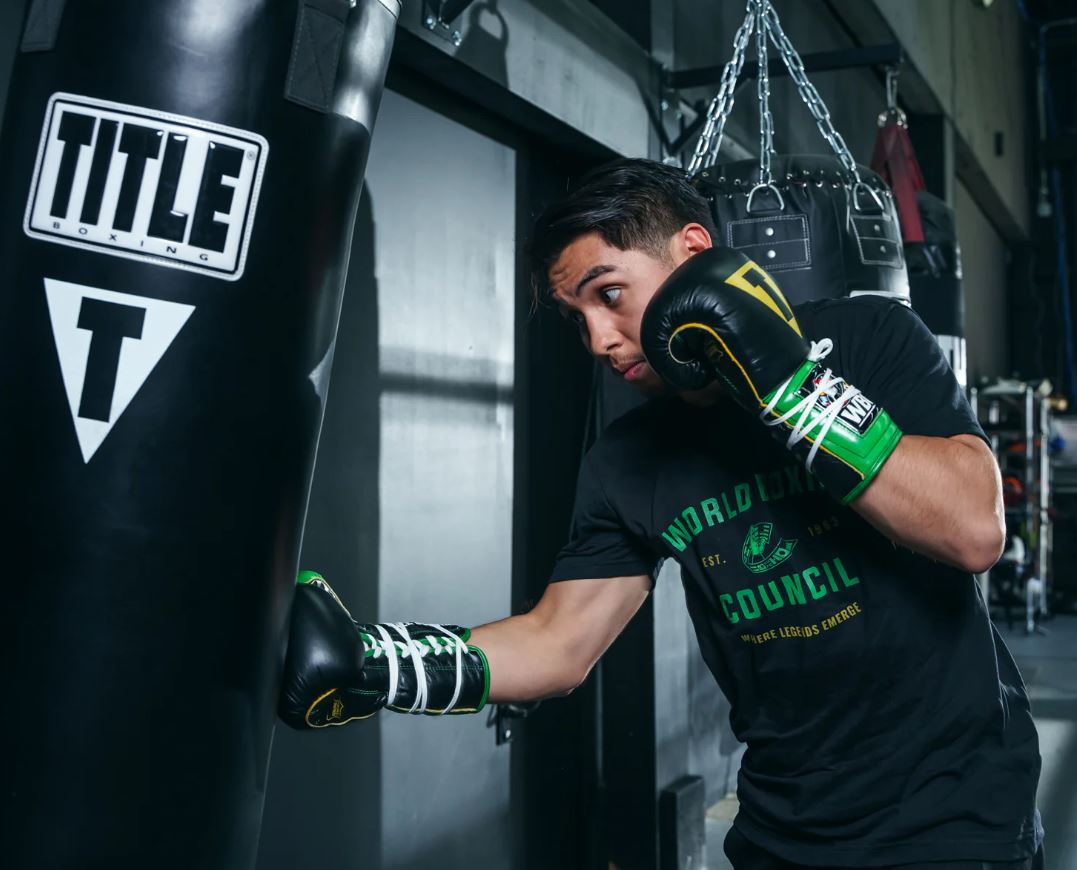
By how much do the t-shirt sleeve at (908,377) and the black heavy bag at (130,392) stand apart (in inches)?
29.1

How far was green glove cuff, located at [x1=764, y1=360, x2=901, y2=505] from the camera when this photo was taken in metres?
1.24

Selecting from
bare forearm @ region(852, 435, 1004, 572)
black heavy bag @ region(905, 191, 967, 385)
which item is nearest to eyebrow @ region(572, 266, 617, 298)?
bare forearm @ region(852, 435, 1004, 572)

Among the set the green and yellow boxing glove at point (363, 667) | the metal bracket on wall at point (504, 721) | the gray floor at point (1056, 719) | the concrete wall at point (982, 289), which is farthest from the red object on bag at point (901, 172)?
the concrete wall at point (982, 289)

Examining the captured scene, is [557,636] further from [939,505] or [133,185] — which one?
[133,185]

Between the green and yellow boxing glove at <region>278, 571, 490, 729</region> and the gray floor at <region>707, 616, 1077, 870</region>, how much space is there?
2.09 m

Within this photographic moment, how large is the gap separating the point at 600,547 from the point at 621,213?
0.49 m

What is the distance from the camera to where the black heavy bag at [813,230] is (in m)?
2.20

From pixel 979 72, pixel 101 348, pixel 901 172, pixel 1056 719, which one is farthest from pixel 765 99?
pixel 979 72

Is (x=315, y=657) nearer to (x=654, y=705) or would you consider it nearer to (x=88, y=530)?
(x=88, y=530)

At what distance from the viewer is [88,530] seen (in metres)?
1.08

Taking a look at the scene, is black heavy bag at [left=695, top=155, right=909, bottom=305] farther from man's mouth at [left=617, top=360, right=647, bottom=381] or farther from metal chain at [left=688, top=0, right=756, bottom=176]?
man's mouth at [left=617, top=360, right=647, bottom=381]

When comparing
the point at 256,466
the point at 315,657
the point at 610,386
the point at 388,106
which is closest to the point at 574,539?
the point at 315,657

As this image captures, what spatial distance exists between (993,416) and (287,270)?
7.85 meters

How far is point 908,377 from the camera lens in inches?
54.1
